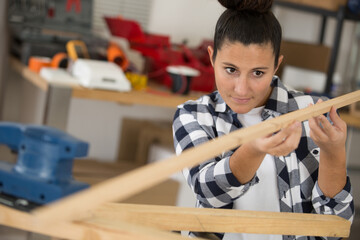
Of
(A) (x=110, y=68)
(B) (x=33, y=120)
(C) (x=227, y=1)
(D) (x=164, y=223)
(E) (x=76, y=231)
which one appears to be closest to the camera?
(E) (x=76, y=231)

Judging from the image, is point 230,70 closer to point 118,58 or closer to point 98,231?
point 98,231

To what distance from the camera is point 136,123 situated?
3143mm

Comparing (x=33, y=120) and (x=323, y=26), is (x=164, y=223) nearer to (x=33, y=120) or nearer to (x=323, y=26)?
(x=33, y=120)

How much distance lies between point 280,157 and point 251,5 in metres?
0.33

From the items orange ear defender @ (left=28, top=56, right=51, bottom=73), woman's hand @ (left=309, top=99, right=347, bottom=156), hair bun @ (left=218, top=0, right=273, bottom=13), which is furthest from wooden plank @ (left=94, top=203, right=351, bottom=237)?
orange ear defender @ (left=28, top=56, right=51, bottom=73)

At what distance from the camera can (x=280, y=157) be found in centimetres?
119

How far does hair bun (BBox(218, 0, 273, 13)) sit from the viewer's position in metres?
1.09

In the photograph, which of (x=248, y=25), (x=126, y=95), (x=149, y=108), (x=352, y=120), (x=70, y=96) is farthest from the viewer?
(x=149, y=108)

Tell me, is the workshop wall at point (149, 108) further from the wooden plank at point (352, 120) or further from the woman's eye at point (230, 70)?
the woman's eye at point (230, 70)

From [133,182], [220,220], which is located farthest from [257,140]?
[133,182]

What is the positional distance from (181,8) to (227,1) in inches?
80.9

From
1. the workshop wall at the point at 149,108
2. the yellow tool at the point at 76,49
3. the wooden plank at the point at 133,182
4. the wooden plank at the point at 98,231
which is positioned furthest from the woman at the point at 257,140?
the workshop wall at the point at 149,108

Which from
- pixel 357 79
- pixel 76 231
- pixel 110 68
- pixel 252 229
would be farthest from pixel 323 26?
pixel 76 231

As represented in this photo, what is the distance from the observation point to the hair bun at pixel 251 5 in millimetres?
1088
